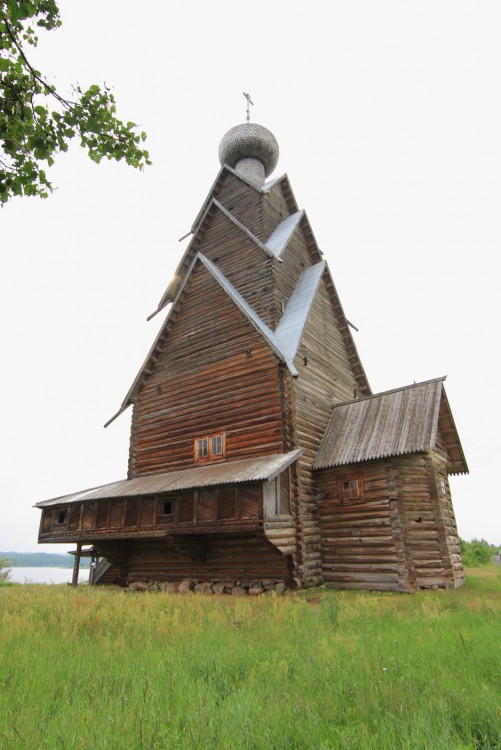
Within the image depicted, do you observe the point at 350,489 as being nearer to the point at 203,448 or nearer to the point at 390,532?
the point at 390,532

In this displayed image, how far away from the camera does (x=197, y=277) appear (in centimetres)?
2094

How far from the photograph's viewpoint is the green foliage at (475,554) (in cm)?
2753

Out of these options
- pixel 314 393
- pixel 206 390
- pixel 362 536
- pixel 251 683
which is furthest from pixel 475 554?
pixel 251 683

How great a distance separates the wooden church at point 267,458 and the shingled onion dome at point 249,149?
6.96 m

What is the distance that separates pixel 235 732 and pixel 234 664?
76.2 inches

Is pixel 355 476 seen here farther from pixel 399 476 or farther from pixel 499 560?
pixel 499 560

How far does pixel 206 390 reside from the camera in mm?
18203

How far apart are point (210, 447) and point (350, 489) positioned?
558cm

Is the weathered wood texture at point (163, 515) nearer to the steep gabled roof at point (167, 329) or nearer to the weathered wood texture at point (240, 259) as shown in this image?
the steep gabled roof at point (167, 329)

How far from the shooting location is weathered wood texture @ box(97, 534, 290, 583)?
1414 centimetres

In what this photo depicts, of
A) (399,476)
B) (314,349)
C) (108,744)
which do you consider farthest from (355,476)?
(108,744)

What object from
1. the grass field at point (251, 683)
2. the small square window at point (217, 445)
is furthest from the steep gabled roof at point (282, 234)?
the grass field at point (251, 683)

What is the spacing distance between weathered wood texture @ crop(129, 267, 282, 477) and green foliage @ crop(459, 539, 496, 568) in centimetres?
1982

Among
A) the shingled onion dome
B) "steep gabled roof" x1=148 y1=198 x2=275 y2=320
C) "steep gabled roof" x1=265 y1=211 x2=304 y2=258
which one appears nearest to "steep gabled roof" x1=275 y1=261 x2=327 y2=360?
"steep gabled roof" x1=265 y1=211 x2=304 y2=258
